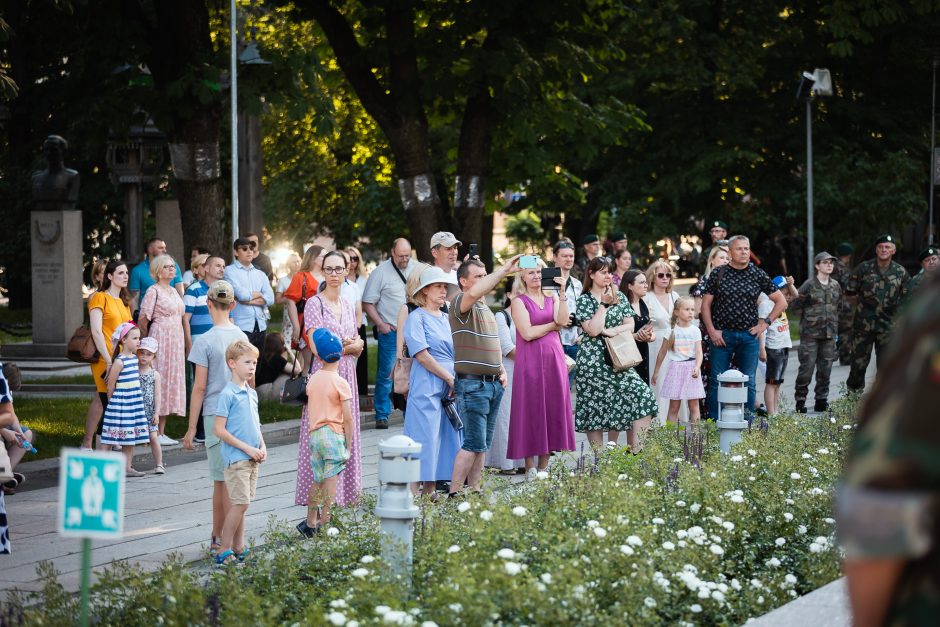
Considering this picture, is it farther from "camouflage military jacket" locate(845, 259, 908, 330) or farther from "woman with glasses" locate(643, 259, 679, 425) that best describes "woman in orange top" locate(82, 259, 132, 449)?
"camouflage military jacket" locate(845, 259, 908, 330)

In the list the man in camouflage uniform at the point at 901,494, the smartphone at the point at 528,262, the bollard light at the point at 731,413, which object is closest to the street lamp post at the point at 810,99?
the bollard light at the point at 731,413

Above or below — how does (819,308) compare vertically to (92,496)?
above

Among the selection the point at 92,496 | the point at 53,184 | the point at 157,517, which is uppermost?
the point at 53,184

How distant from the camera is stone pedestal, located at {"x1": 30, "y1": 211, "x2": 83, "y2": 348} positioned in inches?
891

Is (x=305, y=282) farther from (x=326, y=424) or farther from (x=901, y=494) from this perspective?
(x=901, y=494)

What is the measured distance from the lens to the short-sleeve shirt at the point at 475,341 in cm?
977

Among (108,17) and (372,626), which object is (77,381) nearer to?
(108,17)

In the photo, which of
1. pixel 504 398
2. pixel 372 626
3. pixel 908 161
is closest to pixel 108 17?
pixel 504 398

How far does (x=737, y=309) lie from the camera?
13.8 meters

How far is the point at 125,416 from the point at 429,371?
268cm

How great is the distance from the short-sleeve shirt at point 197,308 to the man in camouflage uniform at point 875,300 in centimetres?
760

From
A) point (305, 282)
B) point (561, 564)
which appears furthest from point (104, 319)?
point (561, 564)

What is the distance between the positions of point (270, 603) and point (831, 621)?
227 cm

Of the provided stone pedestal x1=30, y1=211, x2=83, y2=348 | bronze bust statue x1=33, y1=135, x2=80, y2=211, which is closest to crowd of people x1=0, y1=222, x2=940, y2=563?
stone pedestal x1=30, y1=211, x2=83, y2=348
